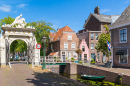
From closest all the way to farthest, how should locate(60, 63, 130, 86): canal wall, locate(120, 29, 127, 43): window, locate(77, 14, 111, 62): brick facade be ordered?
locate(60, 63, 130, 86): canal wall → locate(120, 29, 127, 43): window → locate(77, 14, 111, 62): brick facade

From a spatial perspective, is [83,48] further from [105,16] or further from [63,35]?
[105,16]

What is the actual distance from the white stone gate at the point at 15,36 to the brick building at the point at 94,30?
2150 centimetres

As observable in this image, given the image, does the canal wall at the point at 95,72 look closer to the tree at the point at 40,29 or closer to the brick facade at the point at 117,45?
the brick facade at the point at 117,45

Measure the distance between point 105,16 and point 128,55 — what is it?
2797 cm

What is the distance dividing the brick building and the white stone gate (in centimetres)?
2150

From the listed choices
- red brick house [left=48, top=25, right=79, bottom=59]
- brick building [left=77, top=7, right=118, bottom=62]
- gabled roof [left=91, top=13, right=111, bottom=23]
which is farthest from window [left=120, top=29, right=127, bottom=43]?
gabled roof [left=91, top=13, right=111, bottom=23]

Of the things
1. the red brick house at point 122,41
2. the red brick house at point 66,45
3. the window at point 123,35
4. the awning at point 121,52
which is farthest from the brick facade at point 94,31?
the window at point 123,35

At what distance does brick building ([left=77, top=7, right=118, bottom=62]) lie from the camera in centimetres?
3936

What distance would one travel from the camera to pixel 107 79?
52.1 ft

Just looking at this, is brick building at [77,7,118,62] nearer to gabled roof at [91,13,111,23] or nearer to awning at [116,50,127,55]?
gabled roof at [91,13,111,23]

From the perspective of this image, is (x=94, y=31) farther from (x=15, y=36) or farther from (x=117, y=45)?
(x=15, y=36)

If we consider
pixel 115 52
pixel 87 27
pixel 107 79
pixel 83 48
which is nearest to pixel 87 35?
pixel 83 48

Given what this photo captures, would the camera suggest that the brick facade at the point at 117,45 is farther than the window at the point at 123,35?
No

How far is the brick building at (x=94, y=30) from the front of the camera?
39356 millimetres
